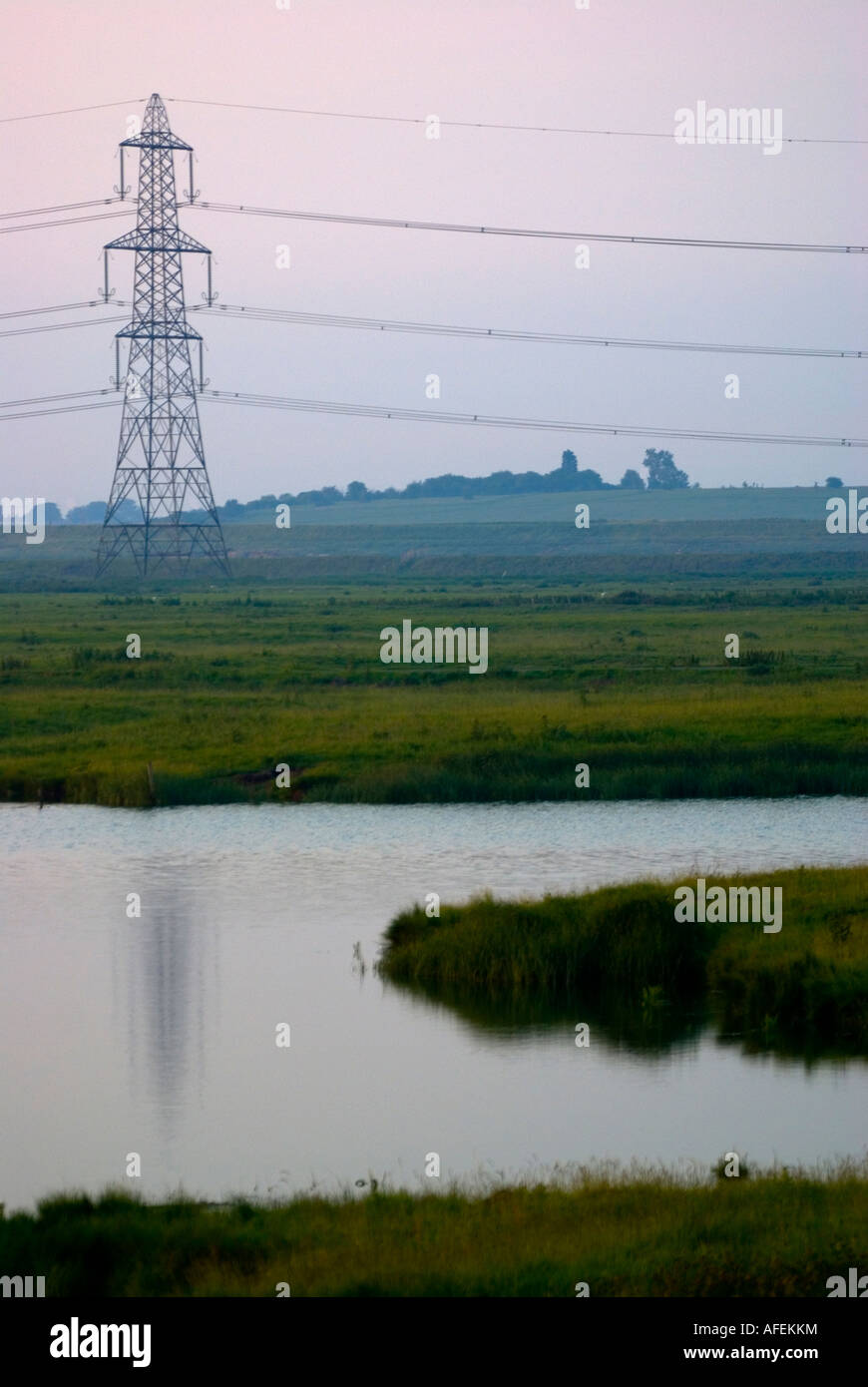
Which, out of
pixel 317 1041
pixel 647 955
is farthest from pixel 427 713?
pixel 317 1041

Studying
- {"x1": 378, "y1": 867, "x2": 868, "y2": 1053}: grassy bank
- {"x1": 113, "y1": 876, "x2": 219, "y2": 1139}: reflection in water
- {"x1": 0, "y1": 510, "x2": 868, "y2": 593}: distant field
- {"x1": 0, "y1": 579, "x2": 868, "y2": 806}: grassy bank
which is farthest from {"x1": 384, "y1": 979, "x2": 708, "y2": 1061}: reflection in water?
{"x1": 0, "y1": 510, "x2": 868, "y2": 593}: distant field

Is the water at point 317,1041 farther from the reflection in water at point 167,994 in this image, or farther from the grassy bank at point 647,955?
the grassy bank at point 647,955

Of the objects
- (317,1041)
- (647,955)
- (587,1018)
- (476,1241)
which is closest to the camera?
(476,1241)

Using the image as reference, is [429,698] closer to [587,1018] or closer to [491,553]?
[587,1018]

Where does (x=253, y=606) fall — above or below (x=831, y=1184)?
above

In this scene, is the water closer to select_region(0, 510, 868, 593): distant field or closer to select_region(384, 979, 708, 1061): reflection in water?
select_region(384, 979, 708, 1061): reflection in water

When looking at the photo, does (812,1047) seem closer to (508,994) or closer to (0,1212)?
(508,994)
